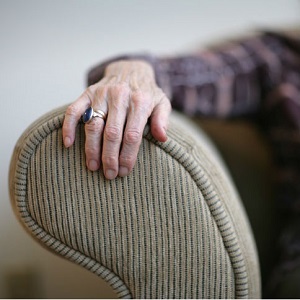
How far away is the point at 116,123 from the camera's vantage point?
0.47 meters

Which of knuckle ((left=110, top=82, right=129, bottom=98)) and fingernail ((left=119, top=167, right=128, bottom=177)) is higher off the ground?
knuckle ((left=110, top=82, right=129, bottom=98))

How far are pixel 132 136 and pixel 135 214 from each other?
0.25ft

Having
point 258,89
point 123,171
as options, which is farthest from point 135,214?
point 258,89

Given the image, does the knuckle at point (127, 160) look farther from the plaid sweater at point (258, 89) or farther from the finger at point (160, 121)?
the plaid sweater at point (258, 89)

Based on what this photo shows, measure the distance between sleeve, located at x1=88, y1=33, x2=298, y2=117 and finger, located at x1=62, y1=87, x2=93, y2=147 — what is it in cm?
34

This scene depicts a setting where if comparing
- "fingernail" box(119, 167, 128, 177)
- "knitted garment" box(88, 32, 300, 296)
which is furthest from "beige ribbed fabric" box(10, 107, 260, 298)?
"knitted garment" box(88, 32, 300, 296)

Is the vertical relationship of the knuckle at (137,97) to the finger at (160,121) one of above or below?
above

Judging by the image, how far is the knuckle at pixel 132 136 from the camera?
457 millimetres

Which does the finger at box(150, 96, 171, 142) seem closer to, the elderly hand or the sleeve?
the elderly hand

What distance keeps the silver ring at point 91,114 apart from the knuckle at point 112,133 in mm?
15

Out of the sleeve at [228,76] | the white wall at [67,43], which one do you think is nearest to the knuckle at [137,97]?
the white wall at [67,43]

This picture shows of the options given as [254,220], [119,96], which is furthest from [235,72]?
[119,96]

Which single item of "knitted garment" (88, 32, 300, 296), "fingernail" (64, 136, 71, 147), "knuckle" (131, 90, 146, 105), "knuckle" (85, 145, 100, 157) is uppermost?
"knuckle" (131, 90, 146, 105)

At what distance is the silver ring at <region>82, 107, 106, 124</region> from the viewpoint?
18.2 inches
